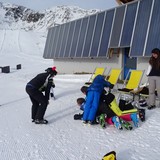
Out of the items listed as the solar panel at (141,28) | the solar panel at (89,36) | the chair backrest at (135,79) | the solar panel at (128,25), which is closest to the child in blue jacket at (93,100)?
the chair backrest at (135,79)

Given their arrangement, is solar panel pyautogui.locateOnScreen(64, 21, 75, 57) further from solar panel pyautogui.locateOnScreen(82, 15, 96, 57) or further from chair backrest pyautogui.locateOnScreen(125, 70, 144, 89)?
chair backrest pyautogui.locateOnScreen(125, 70, 144, 89)

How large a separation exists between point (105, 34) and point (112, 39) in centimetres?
89

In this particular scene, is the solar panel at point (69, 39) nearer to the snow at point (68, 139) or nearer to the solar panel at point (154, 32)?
the solar panel at point (154, 32)

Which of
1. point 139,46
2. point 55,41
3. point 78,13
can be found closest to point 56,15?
point 78,13

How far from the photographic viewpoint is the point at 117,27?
41.7ft

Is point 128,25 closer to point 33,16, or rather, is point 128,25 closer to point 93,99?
point 93,99

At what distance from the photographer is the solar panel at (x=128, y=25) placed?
11.7m

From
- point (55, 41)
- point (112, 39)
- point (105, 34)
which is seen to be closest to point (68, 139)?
point (112, 39)

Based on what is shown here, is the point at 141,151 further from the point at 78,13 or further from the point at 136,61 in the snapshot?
the point at 78,13

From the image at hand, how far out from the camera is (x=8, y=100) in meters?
10.1

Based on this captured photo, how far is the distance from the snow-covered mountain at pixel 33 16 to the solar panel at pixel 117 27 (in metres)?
134

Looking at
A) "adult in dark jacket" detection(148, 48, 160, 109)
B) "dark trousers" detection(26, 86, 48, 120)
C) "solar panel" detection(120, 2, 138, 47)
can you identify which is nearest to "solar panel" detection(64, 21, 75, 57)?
"solar panel" detection(120, 2, 138, 47)

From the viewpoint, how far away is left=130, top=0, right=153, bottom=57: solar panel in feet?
35.6

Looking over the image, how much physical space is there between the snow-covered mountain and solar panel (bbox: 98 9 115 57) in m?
133
